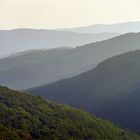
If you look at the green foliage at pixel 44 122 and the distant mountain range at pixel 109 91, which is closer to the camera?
the green foliage at pixel 44 122

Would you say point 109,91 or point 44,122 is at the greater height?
point 44,122

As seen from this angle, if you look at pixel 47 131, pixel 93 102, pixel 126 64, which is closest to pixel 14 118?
pixel 47 131

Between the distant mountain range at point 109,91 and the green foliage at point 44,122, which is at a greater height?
the green foliage at point 44,122

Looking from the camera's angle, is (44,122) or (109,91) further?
(109,91)

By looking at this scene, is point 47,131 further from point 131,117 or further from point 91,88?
point 91,88

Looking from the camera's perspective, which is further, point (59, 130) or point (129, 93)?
point (129, 93)
